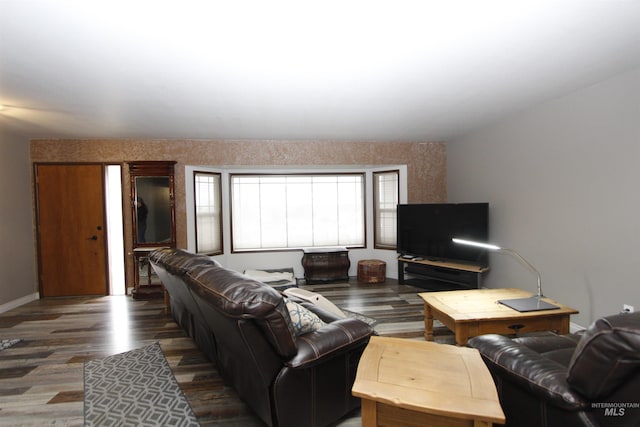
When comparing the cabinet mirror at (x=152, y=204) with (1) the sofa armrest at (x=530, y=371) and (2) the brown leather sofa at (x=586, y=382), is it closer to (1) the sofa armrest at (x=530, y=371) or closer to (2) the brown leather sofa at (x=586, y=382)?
(1) the sofa armrest at (x=530, y=371)

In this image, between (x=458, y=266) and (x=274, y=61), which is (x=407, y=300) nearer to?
(x=458, y=266)

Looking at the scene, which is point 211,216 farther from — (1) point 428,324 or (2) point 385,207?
(1) point 428,324

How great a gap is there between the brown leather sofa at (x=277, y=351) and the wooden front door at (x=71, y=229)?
12.5ft

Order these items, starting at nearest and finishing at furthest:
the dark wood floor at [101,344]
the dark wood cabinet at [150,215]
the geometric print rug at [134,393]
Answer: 1. the geometric print rug at [134,393]
2. the dark wood floor at [101,344]
3. the dark wood cabinet at [150,215]

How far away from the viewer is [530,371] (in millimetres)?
1439

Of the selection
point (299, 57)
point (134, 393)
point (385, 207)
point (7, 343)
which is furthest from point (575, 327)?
point (7, 343)

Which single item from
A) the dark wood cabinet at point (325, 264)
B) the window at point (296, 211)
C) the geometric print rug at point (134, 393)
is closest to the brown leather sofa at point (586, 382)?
the geometric print rug at point (134, 393)

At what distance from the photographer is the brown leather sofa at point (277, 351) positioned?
1509 millimetres

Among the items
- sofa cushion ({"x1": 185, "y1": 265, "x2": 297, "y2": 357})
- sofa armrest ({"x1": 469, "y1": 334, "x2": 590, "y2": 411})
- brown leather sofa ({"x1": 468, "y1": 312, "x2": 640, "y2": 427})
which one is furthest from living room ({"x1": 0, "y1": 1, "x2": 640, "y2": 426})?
sofa cushion ({"x1": 185, "y1": 265, "x2": 297, "y2": 357})

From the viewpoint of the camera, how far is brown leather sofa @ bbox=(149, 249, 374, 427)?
1.51 meters

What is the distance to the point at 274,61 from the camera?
2.29 metres

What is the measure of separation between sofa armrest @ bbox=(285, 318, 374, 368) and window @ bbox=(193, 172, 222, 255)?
3881mm

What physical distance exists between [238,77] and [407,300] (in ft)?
11.5

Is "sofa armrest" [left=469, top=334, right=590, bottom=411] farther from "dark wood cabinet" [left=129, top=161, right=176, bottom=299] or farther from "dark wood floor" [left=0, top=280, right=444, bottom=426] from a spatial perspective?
"dark wood cabinet" [left=129, top=161, right=176, bottom=299]
